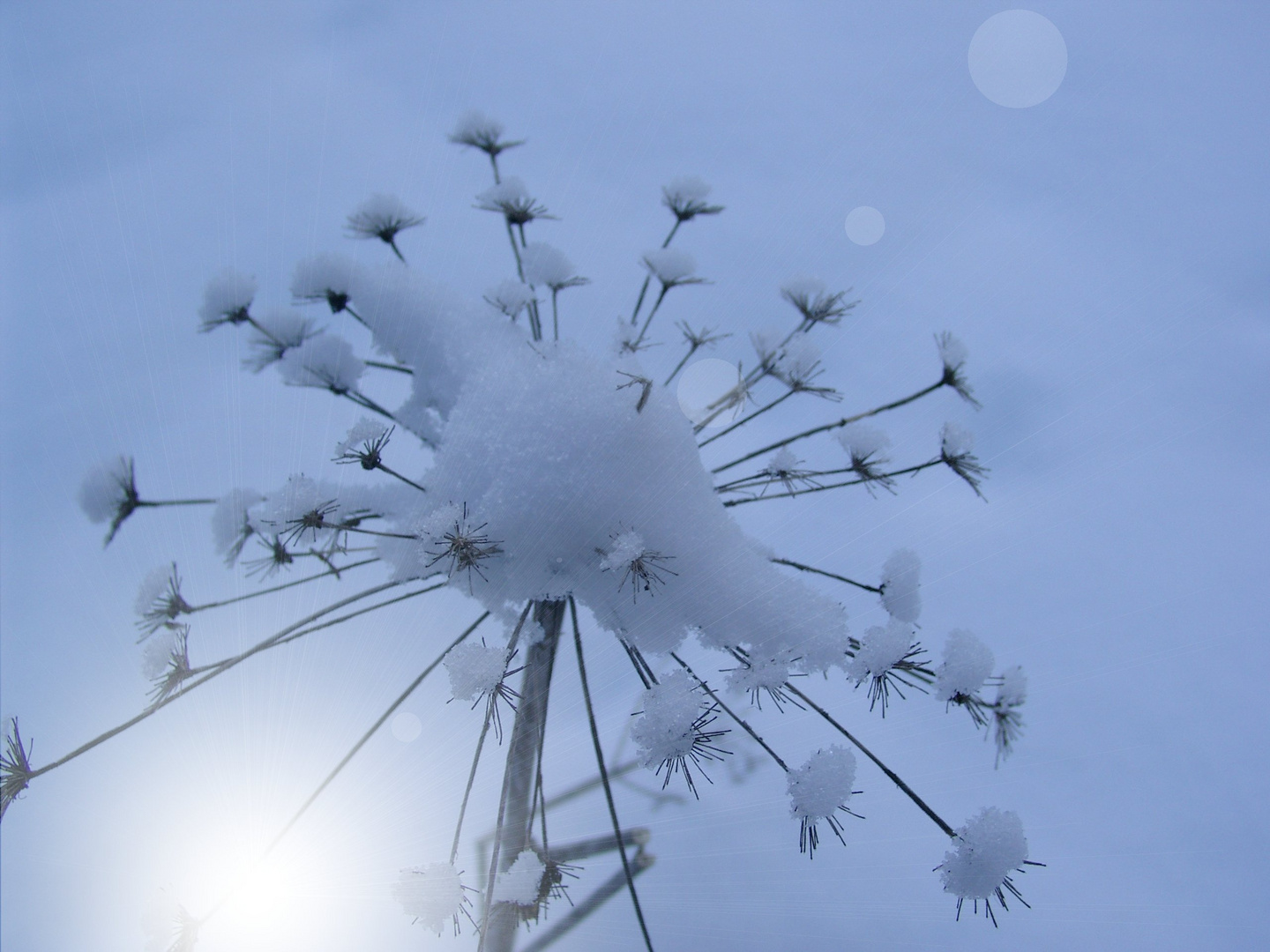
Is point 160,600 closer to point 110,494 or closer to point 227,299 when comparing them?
point 110,494

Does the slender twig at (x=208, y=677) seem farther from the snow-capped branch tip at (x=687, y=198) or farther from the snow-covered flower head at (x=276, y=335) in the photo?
the snow-capped branch tip at (x=687, y=198)

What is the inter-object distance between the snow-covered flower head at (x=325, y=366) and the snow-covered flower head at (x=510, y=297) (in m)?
1.08

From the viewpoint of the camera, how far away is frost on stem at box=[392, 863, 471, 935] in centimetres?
318

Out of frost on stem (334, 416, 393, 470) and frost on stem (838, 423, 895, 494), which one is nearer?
frost on stem (334, 416, 393, 470)

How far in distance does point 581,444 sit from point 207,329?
9.81ft

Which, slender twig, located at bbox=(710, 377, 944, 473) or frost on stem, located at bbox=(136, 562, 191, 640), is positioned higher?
slender twig, located at bbox=(710, 377, 944, 473)

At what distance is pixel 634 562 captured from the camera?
3.36 metres

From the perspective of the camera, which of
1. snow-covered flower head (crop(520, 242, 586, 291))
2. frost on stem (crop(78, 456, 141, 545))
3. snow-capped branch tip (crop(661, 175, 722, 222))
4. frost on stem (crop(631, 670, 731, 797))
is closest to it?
frost on stem (crop(631, 670, 731, 797))

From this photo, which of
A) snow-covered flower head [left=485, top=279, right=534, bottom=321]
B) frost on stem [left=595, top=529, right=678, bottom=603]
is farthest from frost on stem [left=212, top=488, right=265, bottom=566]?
frost on stem [left=595, top=529, right=678, bottom=603]

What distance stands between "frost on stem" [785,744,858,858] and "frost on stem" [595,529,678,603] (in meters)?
1.28

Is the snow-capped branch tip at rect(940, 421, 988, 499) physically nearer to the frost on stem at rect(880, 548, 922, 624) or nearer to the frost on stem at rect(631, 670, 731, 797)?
the frost on stem at rect(880, 548, 922, 624)

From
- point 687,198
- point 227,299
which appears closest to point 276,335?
point 227,299

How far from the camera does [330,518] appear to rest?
3617 mm

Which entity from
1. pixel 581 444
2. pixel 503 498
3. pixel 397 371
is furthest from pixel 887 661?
pixel 397 371
